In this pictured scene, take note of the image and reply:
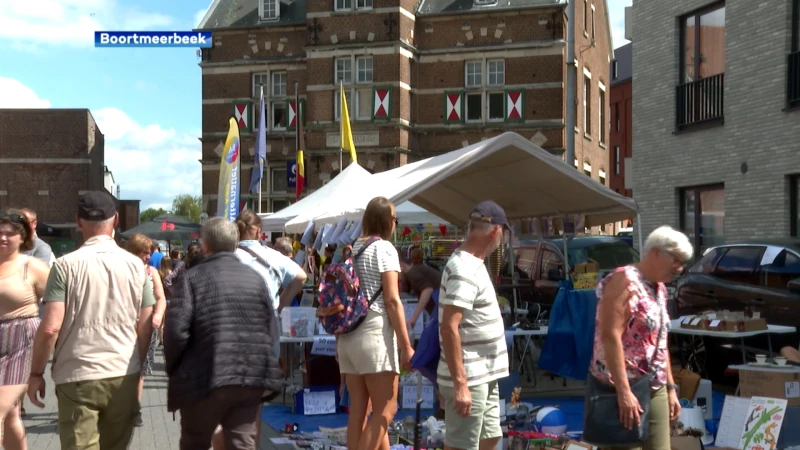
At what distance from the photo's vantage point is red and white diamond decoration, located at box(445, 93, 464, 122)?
34.2 m

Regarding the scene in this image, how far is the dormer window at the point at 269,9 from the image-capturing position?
118ft

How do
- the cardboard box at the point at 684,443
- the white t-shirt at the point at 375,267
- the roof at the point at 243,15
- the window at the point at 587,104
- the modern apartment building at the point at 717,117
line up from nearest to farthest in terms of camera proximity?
the white t-shirt at the point at 375,267 → the cardboard box at the point at 684,443 → the modern apartment building at the point at 717,117 → the roof at the point at 243,15 → the window at the point at 587,104

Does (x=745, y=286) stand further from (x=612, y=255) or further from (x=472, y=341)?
(x=472, y=341)

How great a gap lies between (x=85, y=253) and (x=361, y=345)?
1.88 metres

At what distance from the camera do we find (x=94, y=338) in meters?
5.14

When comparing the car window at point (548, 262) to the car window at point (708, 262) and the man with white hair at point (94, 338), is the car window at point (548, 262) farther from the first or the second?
the man with white hair at point (94, 338)

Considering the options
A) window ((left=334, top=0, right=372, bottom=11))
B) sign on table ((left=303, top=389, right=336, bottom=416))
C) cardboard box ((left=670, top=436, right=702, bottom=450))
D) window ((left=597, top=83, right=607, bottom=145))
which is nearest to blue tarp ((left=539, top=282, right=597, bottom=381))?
sign on table ((left=303, top=389, right=336, bottom=416))

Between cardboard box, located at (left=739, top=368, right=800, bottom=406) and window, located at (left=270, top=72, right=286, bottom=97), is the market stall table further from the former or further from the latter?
window, located at (left=270, top=72, right=286, bottom=97)

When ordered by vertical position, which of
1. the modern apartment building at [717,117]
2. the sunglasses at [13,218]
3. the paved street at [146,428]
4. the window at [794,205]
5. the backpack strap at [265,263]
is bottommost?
the paved street at [146,428]

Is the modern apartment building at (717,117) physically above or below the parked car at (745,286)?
above

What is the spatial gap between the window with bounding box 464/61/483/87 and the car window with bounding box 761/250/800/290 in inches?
933

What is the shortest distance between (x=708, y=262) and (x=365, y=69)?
22.8 metres

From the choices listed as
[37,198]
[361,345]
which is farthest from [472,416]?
[37,198]

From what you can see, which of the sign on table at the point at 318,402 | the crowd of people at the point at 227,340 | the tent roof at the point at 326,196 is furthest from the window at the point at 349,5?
the crowd of people at the point at 227,340
